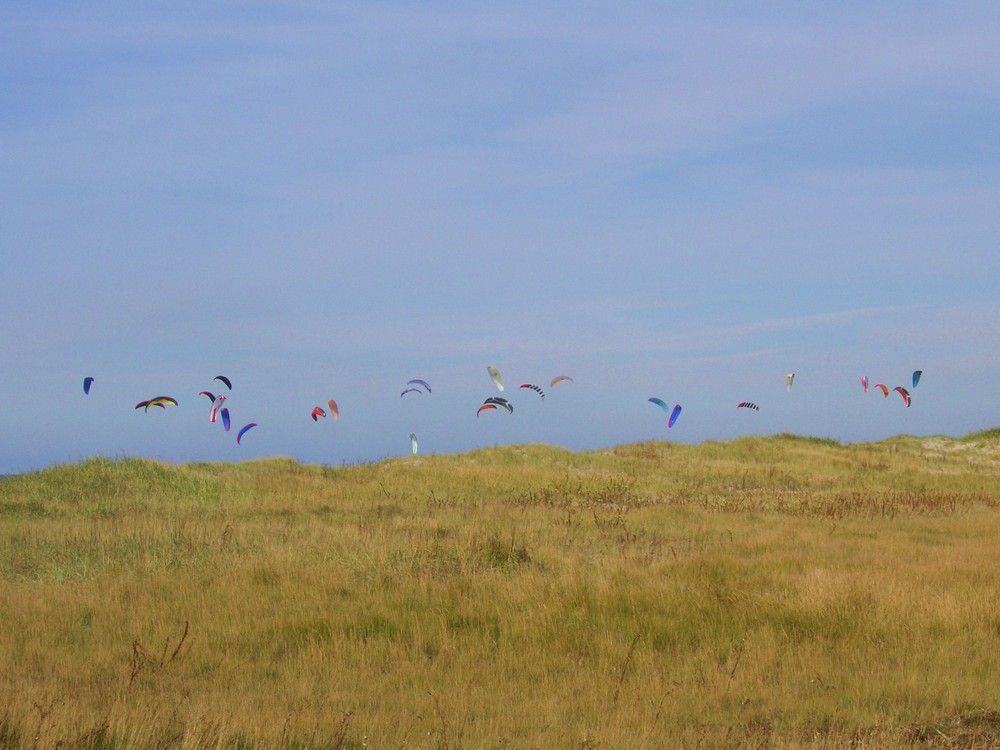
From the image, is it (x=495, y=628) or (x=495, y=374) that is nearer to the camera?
(x=495, y=628)

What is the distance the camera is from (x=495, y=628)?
908 cm

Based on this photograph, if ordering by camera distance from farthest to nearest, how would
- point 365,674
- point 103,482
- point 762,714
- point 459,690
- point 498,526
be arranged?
point 103,482, point 498,526, point 365,674, point 459,690, point 762,714

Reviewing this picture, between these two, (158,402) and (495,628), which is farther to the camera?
(158,402)

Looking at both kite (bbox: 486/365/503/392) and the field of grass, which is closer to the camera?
the field of grass

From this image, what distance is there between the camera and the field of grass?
5.88 m

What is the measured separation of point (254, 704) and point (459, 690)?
156cm

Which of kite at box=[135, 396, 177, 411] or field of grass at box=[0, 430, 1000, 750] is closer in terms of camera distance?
field of grass at box=[0, 430, 1000, 750]

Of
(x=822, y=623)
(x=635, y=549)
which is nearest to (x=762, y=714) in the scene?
(x=822, y=623)

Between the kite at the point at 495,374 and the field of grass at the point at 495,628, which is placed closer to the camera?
the field of grass at the point at 495,628

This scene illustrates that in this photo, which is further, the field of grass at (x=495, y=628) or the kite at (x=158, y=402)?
Answer: the kite at (x=158, y=402)

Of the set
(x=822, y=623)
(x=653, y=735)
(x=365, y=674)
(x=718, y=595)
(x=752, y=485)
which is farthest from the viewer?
(x=752, y=485)

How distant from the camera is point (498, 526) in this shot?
1548 cm

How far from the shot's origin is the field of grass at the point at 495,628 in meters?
5.88

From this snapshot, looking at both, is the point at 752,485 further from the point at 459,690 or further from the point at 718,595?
the point at 459,690
